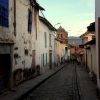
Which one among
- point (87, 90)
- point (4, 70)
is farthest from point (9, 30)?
point (87, 90)

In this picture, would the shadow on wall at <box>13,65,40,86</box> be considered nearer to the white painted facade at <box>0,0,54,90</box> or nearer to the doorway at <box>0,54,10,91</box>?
the white painted facade at <box>0,0,54,90</box>

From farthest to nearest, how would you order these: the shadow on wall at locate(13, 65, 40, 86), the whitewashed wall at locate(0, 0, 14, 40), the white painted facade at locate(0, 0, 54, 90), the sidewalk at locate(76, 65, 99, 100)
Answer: the shadow on wall at locate(13, 65, 40, 86) < the white painted facade at locate(0, 0, 54, 90) < the whitewashed wall at locate(0, 0, 14, 40) < the sidewalk at locate(76, 65, 99, 100)

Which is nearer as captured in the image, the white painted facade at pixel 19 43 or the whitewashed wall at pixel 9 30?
the whitewashed wall at pixel 9 30

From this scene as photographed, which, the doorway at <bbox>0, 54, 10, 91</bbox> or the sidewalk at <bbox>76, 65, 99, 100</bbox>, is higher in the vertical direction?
the doorway at <bbox>0, 54, 10, 91</bbox>

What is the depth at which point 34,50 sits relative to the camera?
18609mm

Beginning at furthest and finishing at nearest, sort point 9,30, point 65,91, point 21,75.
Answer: point 21,75 < point 65,91 < point 9,30

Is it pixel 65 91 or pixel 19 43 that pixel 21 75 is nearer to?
pixel 19 43

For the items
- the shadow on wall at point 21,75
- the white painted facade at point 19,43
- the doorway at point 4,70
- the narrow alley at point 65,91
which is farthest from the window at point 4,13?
the narrow alley at point 65,91

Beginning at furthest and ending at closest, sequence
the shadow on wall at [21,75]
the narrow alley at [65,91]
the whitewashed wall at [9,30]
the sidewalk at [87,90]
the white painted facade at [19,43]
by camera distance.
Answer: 1. the shadow on wall at [21,75]
2. the white painted facade at [19,43]
3. the whitewashed wall at [9,30]
4. the narrow alley at [65,91]
5. the sidewalk at [87,90]

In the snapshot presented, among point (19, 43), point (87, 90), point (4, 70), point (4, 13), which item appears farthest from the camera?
point (19, 43)

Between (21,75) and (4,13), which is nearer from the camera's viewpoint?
(4,13)

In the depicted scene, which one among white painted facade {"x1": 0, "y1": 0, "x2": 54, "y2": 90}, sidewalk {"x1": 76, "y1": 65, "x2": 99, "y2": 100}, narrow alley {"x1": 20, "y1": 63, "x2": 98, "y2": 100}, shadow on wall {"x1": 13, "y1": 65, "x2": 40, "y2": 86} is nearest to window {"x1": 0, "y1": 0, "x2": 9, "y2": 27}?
white painted facade {"x1": 0, "y1": 0, "x2": 54, "y2": 90}

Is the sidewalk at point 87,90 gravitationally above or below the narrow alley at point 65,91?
above

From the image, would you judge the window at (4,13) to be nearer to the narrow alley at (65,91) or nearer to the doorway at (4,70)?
the doorway at (4,70)
